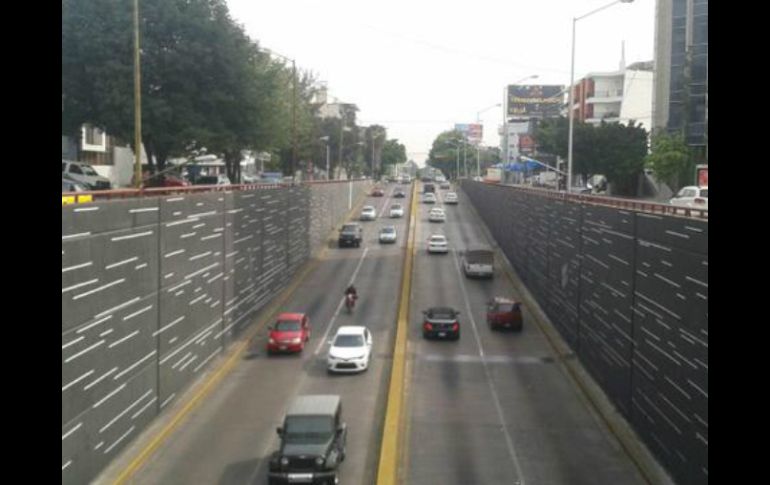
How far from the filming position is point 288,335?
1259 inches

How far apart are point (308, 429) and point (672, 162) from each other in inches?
1730

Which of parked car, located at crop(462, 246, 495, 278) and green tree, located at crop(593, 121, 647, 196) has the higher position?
green tree, located at crop(593, 121, 647, 196)

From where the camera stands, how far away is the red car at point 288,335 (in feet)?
104

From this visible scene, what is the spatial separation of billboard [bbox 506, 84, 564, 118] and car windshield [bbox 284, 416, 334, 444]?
112 m

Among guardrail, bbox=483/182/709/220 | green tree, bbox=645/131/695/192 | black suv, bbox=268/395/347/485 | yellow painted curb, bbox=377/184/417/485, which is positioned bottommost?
yellow painted curb, bbox=377/184/417/485

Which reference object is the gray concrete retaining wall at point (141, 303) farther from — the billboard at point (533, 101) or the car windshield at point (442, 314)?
the billboard at point (533, 101)

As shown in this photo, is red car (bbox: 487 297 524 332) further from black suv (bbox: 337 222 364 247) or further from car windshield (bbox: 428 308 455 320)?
black suv (bbox: 337 222 364 247)

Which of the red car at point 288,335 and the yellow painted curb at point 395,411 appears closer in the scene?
the yellow painted curb at point 395,411

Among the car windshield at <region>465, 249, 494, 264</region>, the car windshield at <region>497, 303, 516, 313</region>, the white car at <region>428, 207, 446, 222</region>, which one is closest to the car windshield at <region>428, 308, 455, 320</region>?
the car windshield at <region>497, 303, 516, 313</region>

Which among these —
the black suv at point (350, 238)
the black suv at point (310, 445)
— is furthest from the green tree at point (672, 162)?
the black suv at point (310, 445)

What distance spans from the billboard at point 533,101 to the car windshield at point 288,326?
100 m

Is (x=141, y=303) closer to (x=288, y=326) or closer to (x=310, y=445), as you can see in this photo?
(x=310, y=445)

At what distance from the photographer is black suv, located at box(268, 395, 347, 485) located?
1848 cm
